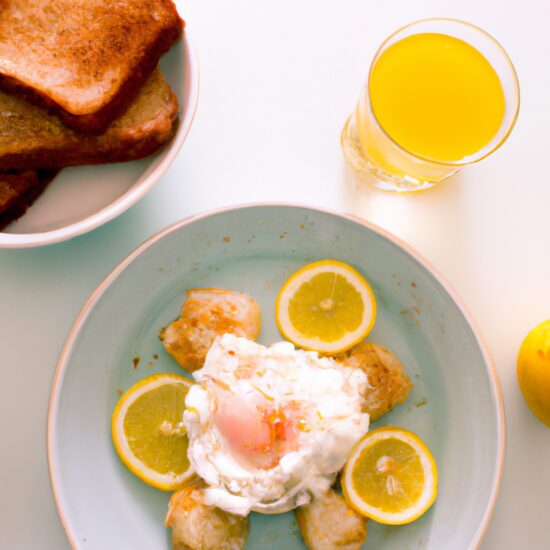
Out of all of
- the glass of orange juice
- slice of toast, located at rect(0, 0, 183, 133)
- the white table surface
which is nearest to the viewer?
slice of toast, located at rect(0, 0, 183, 133)

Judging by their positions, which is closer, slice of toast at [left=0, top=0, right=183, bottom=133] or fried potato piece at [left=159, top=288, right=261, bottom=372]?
slice of toast at [left=0, top=0, right=183, bottom=133]

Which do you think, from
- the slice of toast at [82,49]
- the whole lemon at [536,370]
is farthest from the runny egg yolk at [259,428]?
the slice of toast at [82,49]

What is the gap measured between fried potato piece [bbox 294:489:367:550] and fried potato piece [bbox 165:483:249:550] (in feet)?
0.54

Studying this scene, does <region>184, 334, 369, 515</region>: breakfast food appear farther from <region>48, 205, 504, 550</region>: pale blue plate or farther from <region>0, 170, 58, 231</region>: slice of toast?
<region>0, 170, 58, 231</region>: slice of toast

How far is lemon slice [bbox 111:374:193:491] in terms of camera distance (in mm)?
1440

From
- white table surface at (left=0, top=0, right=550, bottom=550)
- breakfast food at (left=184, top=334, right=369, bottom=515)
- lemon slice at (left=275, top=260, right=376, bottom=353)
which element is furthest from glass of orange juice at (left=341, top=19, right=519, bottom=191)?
breakfast food at (left=184, top=334, right=369, bottom=515)

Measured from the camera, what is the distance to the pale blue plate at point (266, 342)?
1385 mm

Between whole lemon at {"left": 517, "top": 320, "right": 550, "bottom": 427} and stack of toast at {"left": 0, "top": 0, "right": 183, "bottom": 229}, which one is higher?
stack of toast at {"left": 0, "top": 0, "right": 183, "bottom": 229}

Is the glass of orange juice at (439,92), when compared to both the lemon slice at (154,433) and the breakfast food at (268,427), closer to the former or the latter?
the breakfast food at (268,427)

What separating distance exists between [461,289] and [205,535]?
86cm

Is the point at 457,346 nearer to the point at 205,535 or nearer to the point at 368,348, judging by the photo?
the point at 368,348

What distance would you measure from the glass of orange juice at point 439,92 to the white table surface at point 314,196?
0.19m

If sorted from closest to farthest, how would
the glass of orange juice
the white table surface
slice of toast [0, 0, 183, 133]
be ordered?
slice of toast [0, 0, 183, 133], the glass of orange juice, the white table surface

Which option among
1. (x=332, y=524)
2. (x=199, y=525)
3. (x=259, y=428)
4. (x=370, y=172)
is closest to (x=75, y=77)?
(x=370, y=172)
